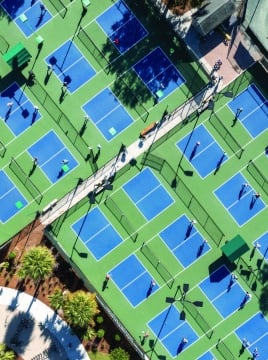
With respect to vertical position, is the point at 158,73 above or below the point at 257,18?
above

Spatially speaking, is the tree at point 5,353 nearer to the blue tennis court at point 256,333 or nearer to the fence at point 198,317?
the fence at point 198,317

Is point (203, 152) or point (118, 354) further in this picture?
point (203, 152)

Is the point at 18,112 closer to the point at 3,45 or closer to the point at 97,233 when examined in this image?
the point at 3,45

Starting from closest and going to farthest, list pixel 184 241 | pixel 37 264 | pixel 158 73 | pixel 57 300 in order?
pixel 37 264 → pixel 57 300 → pixel 184 241 → pixel 158 73

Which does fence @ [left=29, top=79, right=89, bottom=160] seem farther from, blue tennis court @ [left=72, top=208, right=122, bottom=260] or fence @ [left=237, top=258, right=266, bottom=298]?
fence @ [left=237, top=258, right=266, bottom=298]

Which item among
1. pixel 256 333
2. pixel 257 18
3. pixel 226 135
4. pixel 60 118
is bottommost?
pixel 256 333

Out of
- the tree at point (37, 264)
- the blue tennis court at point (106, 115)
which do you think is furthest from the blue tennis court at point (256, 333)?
the blue tennis court at point (106, 115)

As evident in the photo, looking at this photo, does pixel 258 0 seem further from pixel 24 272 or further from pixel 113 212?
pixel 24 272

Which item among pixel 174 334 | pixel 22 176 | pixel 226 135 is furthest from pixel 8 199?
pixel 226 135
